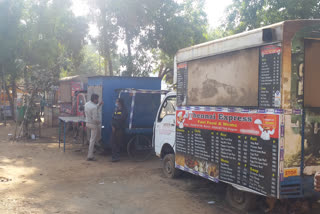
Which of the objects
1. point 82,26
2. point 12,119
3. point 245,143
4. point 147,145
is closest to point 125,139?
point 147,145

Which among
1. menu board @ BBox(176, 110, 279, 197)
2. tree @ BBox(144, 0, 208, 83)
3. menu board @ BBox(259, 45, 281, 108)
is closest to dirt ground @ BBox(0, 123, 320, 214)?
menu board @ BBox(176, 110, 279, 197)

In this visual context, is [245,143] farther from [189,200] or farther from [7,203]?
[7,203]

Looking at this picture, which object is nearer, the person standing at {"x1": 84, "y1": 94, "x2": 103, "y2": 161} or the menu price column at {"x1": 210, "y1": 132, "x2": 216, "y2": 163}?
the menu price column at {"x1": 210, "y1": 132, "x2": 216, "y2": 163}

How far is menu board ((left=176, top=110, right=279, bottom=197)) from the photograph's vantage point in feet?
14.0

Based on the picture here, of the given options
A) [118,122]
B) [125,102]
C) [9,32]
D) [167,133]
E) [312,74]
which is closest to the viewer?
[312,74]

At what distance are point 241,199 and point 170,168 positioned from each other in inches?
92.5

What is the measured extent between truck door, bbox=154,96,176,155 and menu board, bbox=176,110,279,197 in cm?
61

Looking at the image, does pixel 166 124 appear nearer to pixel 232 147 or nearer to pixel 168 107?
pixel 168 107

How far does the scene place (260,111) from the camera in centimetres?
441

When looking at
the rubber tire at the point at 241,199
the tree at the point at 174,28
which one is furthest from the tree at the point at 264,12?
the rubber tire at the point at 241,199

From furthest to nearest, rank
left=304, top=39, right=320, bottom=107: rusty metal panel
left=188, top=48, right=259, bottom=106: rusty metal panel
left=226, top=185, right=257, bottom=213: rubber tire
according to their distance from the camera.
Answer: left=226, top=185, right=257, bottom=213: rubber tire < left=188, top=48, right=259, bottom=106: rusty metal panel < left=304, top=39, right=320, bottom=107: rusty metal panel

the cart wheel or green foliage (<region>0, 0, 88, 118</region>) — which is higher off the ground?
green foliage (<region>0, 0, 88, 118</region>)

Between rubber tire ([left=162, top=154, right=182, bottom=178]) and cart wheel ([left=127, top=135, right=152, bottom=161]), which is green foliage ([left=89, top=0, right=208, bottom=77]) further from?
rubber tire ([left=162, top=154, right=182, bottom=178])

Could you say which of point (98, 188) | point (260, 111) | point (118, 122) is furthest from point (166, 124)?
point (260, 111)
